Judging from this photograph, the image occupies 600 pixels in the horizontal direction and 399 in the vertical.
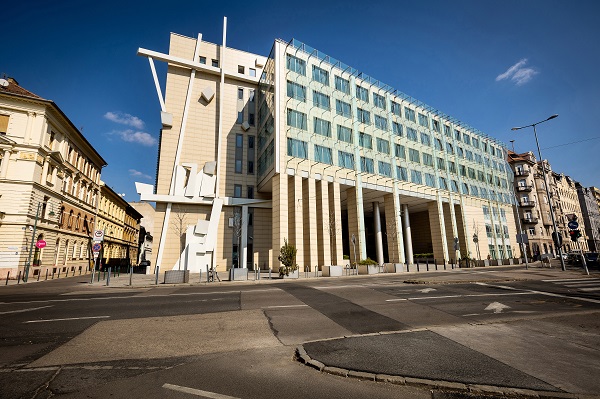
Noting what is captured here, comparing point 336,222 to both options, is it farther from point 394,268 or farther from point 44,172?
point 44,172

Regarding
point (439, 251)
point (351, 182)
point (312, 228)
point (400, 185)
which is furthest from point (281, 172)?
point (439, 251)

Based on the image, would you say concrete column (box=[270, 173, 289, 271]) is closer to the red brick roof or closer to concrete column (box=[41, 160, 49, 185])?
concrete column (box=[41, 160, 49, 185])

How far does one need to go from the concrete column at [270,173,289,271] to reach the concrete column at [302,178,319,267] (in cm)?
307

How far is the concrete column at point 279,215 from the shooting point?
98.2ft

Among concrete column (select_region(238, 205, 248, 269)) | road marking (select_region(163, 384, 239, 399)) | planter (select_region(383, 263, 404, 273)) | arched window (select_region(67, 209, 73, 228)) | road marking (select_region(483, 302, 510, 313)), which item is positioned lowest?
road marking (select_region(483, 302, 510, 313))

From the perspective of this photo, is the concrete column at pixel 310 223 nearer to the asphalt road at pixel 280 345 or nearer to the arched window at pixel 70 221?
the asphalt road at pixel 280 345

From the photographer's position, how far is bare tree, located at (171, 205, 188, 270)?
110ft

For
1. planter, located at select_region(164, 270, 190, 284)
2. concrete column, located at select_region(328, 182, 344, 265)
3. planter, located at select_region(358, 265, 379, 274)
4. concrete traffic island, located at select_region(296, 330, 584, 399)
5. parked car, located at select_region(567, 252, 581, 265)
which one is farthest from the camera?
concrete column, located at select_region(328, 182, 344, 265)

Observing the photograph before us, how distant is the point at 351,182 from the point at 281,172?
10498 mm

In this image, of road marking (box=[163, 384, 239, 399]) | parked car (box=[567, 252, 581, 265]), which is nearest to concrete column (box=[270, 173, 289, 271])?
road marking (box=[163, 384, 239, 399])

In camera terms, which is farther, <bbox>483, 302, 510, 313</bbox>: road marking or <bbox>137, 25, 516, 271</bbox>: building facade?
<bbox>137, 25, 516, 271</bbox>: building facade

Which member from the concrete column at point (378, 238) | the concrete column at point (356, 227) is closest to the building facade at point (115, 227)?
the concrete column at point (356, 227)

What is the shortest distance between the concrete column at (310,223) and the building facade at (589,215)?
3826 inches

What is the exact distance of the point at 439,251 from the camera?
144ft
